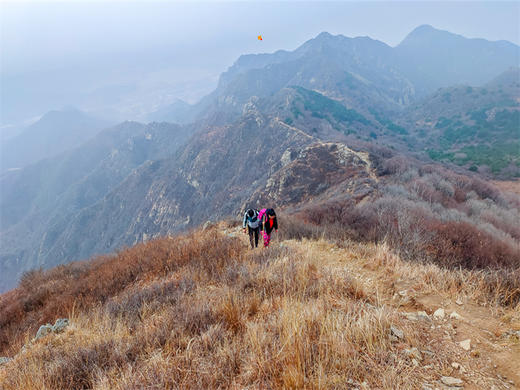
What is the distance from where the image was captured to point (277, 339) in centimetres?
234

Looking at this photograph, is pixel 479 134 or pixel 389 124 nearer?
pixel 479 134

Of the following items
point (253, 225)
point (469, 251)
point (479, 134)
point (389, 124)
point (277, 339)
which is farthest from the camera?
point (389, 124)

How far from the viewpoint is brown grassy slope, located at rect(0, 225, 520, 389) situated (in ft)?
6.49

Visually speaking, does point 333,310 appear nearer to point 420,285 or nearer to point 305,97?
point 420,285

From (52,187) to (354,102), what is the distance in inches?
9882

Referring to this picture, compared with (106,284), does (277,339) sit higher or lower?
higher

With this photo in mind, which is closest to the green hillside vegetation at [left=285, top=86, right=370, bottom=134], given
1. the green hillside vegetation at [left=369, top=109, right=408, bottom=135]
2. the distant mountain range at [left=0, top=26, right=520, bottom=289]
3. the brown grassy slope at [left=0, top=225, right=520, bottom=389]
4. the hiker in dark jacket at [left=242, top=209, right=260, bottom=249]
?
the distant mountain range at [left=0, top=26, right=520, bottom=289]

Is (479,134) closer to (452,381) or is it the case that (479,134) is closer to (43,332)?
(452,381)

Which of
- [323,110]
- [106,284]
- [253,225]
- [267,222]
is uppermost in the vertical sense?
[323,110]

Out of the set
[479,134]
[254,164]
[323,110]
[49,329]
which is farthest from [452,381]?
[479,134]

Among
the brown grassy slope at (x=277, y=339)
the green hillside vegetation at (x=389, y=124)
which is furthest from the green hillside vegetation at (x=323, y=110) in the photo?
the brown grassy slope at (x=277, y=339)

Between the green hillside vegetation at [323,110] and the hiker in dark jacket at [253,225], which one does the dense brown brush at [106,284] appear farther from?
the green hillside vegetation at [323,110]

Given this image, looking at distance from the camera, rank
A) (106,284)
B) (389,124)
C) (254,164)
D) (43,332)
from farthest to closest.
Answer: (389,124) < (254,164) < (106,284) < (43,332)

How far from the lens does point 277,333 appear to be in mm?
2480
